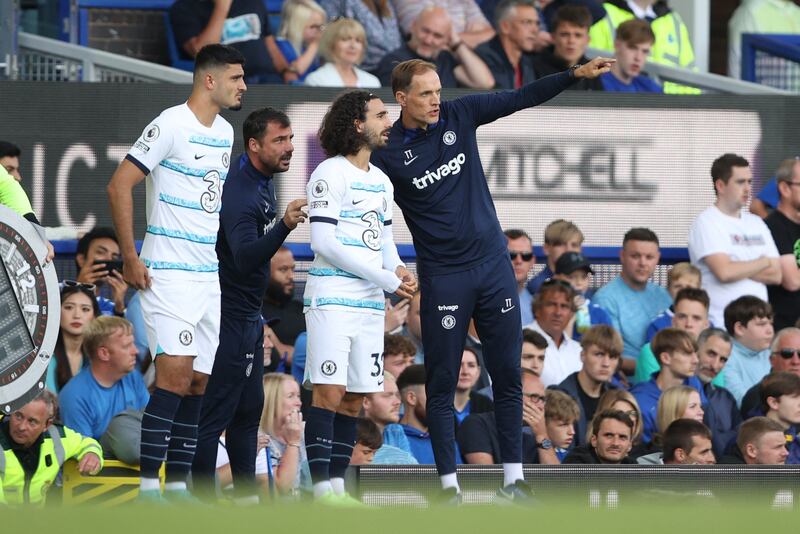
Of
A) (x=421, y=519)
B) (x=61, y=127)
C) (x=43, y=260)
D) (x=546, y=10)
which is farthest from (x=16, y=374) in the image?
(x=546, y=10)

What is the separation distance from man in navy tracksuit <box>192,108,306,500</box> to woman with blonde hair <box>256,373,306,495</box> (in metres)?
0.77

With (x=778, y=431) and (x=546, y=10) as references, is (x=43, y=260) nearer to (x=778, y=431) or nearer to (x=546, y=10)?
(x=778, y=431)

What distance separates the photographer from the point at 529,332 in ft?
31.8

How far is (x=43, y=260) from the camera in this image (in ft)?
22.5

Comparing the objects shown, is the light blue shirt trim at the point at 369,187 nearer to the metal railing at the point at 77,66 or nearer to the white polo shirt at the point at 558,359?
the white polo shirt at the point at 558,359

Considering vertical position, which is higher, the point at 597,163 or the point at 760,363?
the point at 597,163

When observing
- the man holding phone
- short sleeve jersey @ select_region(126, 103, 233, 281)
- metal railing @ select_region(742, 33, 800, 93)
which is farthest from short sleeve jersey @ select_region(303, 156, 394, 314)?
metal railing @ select_region(742, 33, 800, 93)

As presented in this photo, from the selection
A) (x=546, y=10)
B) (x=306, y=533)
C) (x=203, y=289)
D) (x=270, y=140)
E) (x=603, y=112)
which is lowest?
(x=306, y=533)

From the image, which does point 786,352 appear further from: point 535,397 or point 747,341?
point 535,397

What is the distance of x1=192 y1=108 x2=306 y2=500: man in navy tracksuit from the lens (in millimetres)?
7586

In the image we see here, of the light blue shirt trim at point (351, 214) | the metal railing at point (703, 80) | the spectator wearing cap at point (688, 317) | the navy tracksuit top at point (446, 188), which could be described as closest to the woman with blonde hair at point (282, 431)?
the navy tracksuit top at point (446, 188)

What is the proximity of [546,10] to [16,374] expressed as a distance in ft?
23.9

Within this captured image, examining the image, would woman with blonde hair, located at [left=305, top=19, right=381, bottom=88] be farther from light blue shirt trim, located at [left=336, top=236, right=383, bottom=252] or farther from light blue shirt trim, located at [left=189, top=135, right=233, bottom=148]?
light blue shirt trim, located at [left=336, top=236, right=383, bottom=252]

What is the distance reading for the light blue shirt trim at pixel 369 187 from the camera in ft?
23.5
